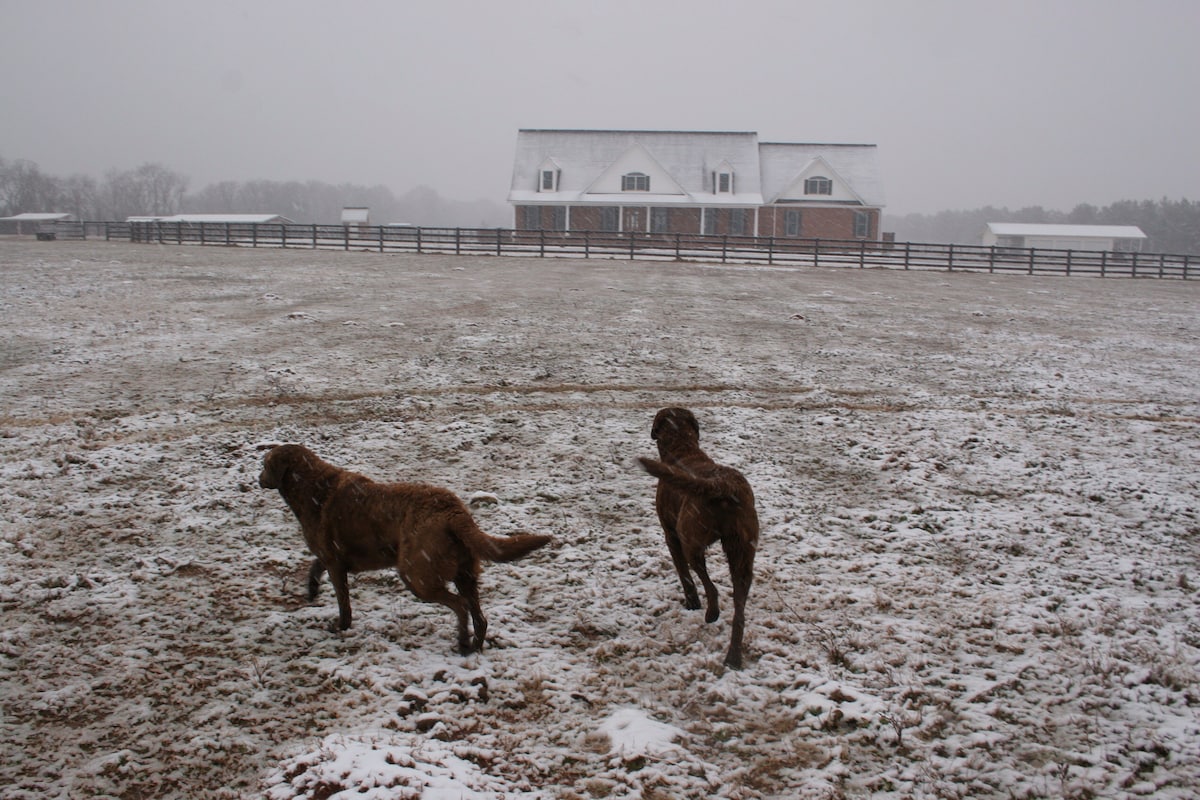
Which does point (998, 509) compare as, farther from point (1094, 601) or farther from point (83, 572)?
point (83, 572)

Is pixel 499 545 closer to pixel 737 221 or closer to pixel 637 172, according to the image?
pixel 637 172

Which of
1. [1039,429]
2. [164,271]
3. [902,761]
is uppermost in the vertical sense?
[164,271]

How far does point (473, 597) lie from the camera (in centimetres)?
373

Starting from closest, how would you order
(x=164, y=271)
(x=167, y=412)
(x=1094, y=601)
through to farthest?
(x=1094, y=601) < (x=167, y=412) < (x=164, y=271)

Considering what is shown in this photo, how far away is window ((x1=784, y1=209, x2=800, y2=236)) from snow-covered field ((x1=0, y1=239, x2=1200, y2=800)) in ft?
124

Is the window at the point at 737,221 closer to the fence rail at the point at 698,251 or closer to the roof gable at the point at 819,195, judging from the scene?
the roof gable at the point at 819,195

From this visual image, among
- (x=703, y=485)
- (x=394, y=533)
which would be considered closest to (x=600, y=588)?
(x=703, y=485)

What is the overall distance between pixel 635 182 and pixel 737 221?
6.80m

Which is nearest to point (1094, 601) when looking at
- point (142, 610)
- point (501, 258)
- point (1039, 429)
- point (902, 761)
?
point (902, 761)

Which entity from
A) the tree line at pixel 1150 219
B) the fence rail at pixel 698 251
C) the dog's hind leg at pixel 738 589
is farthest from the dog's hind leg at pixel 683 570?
the tree line at pixel 1150 219

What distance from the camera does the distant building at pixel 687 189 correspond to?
152ft

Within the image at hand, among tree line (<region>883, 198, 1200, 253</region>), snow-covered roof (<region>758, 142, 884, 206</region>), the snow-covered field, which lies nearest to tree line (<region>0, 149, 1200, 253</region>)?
tree line (<region>883, 198, 1200, 253</region>)

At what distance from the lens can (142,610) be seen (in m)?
4.34

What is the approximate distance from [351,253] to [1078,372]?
89.0 feet
